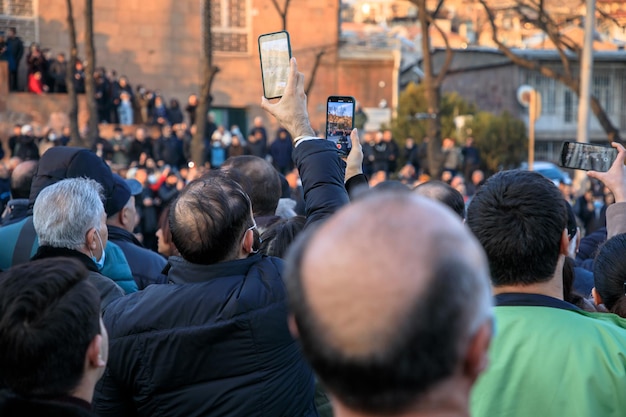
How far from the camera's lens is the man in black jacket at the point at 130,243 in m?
5.22

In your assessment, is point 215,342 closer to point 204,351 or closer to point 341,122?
point 204,351

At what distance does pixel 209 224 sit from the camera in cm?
322

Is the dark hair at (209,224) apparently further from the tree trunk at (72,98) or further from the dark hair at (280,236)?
the tree trunk at (72,98)

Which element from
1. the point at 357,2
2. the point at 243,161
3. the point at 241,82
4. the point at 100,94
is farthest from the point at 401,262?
the point at 357,2

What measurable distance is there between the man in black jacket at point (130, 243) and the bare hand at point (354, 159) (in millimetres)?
1796

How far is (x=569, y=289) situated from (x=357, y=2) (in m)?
60.7

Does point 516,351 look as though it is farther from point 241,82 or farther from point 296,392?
point 241,82

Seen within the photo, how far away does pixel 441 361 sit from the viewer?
1.60 metres

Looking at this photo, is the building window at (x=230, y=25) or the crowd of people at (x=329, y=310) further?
the building window at (x=230, y=25)

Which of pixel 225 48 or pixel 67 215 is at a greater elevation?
pixel 225 48

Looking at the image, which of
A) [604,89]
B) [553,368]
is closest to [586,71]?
[553,368]

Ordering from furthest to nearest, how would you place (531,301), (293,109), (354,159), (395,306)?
(354,159), (293,109), (531,301), (395,306)

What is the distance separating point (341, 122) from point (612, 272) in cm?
121

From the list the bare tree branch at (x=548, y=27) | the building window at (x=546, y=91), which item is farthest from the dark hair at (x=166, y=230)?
the building window at (x=546, y=91)
